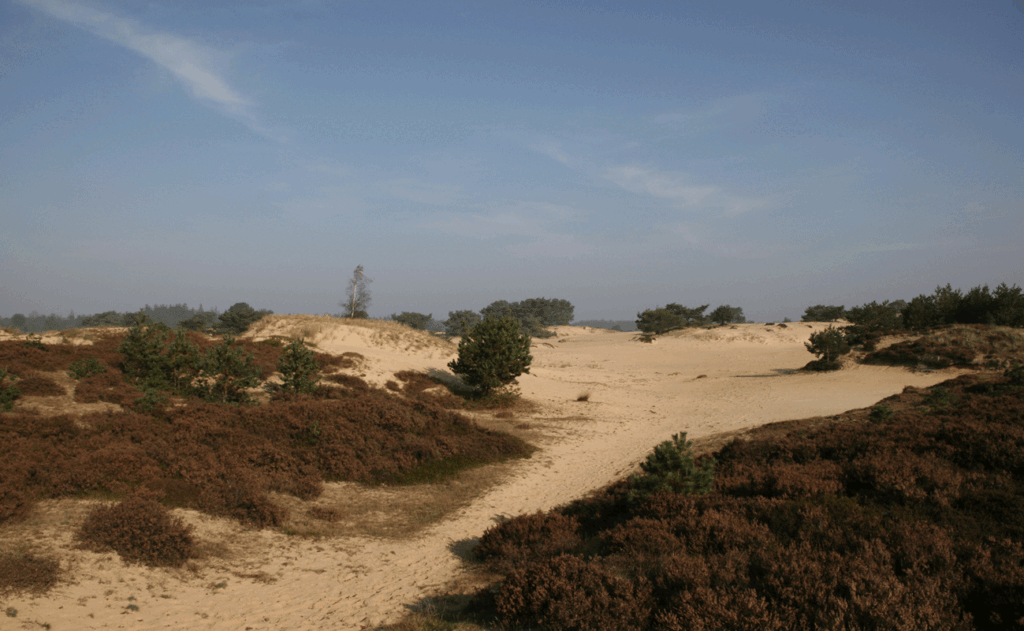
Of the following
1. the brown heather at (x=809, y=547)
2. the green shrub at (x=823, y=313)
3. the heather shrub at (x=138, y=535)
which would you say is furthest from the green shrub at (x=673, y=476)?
the green shrub at (x=823, y=313)

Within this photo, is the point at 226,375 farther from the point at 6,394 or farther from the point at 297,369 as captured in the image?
the point at 6,394

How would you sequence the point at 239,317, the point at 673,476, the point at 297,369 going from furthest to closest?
1. the point at 239,317
2. the point at 297,369
3. the point at 673,476

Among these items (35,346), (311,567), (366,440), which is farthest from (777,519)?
(35,346)

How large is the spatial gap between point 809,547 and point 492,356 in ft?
48.2

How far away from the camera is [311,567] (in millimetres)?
6945

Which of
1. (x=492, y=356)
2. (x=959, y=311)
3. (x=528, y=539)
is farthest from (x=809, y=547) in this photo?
(x=959, y=311)

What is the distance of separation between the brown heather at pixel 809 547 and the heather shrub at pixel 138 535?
405cm

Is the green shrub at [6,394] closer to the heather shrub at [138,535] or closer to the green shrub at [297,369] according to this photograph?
the green shrub at [297,369]

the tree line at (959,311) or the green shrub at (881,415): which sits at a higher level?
the tree line at (959,311)

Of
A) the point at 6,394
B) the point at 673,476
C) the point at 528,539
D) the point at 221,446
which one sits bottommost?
the point at 528,539

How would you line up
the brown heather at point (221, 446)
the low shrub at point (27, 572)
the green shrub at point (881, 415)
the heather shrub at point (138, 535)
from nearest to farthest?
the low shrub at point (27, 572), the heather shrub at point (138, 535), the brown heather at point (221, 446), the green shrub at point (881, 415)

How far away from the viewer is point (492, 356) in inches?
749

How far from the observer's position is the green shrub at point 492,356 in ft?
62.1

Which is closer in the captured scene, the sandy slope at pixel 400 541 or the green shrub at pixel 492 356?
the sandy slope at pixel 400 541
